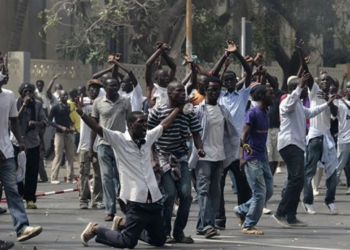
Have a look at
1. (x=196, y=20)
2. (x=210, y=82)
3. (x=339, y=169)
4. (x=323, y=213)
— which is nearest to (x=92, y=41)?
(x=196, y=20)

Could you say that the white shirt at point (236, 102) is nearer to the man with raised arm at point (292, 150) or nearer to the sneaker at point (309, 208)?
the man with raised arm at point (292, 150)

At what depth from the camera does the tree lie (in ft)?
90.0

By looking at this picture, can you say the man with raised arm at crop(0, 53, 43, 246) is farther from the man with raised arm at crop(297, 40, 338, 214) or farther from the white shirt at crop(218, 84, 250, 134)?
the man with raised arm at crop(297, 40, 338, 214)

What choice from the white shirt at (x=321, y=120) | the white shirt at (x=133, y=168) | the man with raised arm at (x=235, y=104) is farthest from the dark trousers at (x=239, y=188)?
the white shirt at (x=321, y=120)

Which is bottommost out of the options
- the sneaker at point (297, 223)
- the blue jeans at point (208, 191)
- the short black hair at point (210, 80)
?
the sneaker at point (297, 223)

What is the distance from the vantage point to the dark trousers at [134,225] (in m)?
10.2

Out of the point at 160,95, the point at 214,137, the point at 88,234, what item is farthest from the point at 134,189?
the point at 160,95

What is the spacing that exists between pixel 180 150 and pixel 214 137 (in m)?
0.67

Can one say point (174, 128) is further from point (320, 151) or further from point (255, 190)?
point (320, 151)

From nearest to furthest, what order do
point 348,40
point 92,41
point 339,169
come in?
point 339,169
point 92,41
point 348,40

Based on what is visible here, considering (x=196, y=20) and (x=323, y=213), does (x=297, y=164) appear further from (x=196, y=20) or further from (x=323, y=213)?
(x=196, y=20)

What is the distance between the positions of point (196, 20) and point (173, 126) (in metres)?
16.5

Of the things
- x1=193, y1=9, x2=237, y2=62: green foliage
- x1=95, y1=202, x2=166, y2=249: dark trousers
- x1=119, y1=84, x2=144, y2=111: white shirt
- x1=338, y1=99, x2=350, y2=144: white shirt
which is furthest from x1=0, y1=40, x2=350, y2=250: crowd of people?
x1=193, y1=9, x2=237, y2=62: green foliage

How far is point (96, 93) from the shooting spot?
14.6m
